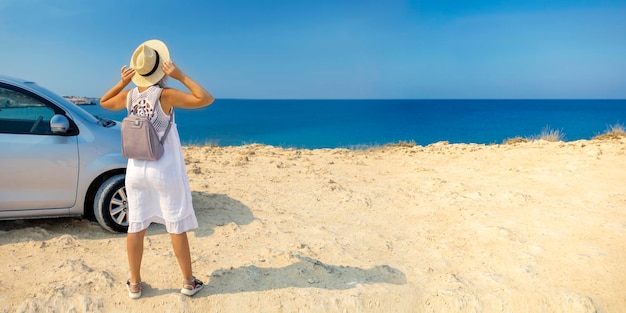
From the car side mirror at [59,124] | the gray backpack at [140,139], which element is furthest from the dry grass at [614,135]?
the car side mirror at [59,124]

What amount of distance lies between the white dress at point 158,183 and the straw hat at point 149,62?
0.08 metres

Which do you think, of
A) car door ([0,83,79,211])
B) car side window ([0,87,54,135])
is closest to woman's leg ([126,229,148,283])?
car door ([0,83,79,211])

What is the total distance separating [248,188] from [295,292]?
12.2 ft

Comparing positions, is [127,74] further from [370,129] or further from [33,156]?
[370,129]

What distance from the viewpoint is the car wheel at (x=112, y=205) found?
471 cm

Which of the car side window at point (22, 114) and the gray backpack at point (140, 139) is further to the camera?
the car side window at point (22, 114)

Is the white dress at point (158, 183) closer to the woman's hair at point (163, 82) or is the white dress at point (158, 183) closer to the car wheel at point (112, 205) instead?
the woman's hair at point (163, 82)

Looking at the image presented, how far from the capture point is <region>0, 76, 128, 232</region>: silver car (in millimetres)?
4508

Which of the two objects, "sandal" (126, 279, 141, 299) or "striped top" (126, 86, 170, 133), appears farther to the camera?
"sandal" (126, 279, 141, 299)

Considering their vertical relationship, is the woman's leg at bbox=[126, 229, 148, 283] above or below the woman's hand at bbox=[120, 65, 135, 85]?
below

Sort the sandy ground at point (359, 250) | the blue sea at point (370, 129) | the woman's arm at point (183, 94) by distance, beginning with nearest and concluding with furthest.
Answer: the woman's arm at point (183, 94)
the sandy ground at point (359, 250)
the blue sea at point (370, 129)

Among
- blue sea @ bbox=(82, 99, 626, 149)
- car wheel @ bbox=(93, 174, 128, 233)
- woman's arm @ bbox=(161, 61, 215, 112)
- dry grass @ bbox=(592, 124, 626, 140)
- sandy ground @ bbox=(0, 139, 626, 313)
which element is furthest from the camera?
blue sea @ bbox=(82, 99, 626, 149)

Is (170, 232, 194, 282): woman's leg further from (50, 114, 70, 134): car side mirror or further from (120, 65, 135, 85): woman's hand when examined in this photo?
(50, 114, 70, 134): car side mirror

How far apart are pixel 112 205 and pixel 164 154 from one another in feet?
6.59
